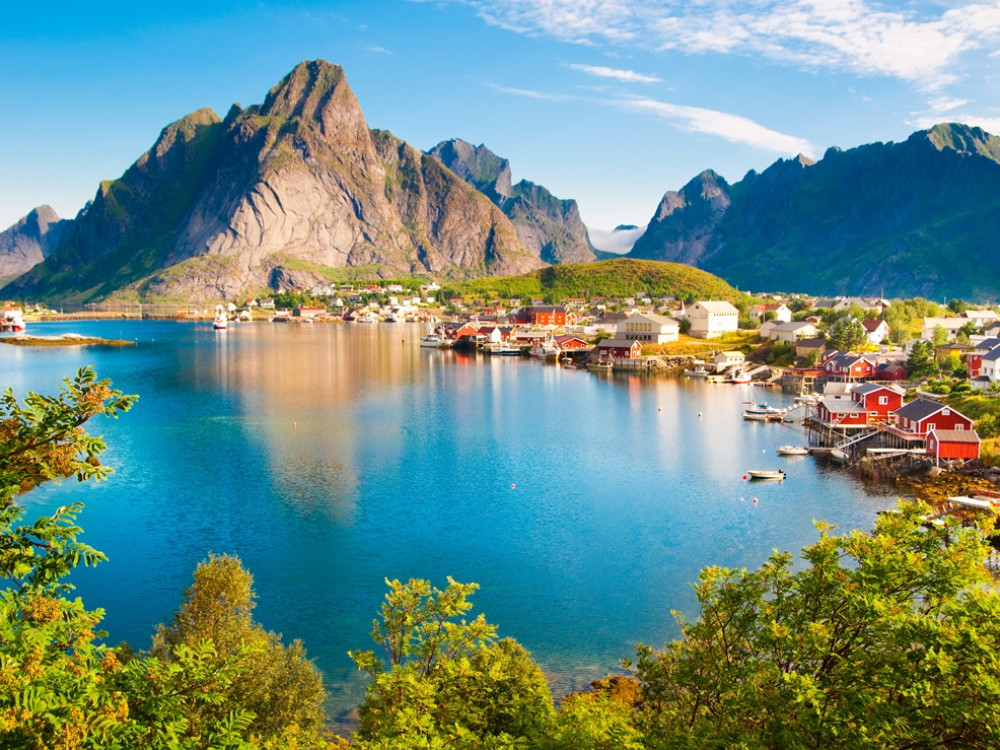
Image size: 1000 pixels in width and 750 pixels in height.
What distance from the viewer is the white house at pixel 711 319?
291ft

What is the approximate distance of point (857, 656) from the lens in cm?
810

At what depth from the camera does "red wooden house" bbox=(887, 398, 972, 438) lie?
33875 mm

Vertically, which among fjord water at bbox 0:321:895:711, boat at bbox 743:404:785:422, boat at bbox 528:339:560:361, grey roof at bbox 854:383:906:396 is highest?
boat at bbox 528:339:560:361

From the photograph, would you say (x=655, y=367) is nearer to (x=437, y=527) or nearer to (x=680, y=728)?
(x=437, y=527)

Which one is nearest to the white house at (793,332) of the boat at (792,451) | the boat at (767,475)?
the boat at (792,451)

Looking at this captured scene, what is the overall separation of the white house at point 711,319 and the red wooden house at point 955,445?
5563 cm

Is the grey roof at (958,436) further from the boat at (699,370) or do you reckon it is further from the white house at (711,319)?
the white house at (711,319)

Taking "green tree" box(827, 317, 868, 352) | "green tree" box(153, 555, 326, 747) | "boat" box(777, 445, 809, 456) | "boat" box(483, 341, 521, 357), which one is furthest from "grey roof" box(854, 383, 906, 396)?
"boat" box(483, 341, 521, 357)

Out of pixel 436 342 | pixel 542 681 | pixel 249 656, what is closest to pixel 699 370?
pixel 436 342

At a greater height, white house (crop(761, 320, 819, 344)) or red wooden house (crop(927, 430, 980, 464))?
white house (crop(761, 320, 819, 344))

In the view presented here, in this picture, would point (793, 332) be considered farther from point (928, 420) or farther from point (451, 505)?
point (451, 505)

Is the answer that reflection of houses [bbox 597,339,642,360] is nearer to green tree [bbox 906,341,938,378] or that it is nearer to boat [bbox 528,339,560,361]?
boat [bbox 528,339,560,361]

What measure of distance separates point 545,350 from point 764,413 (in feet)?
149

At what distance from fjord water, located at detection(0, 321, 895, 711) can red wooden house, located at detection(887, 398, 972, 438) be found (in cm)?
454
